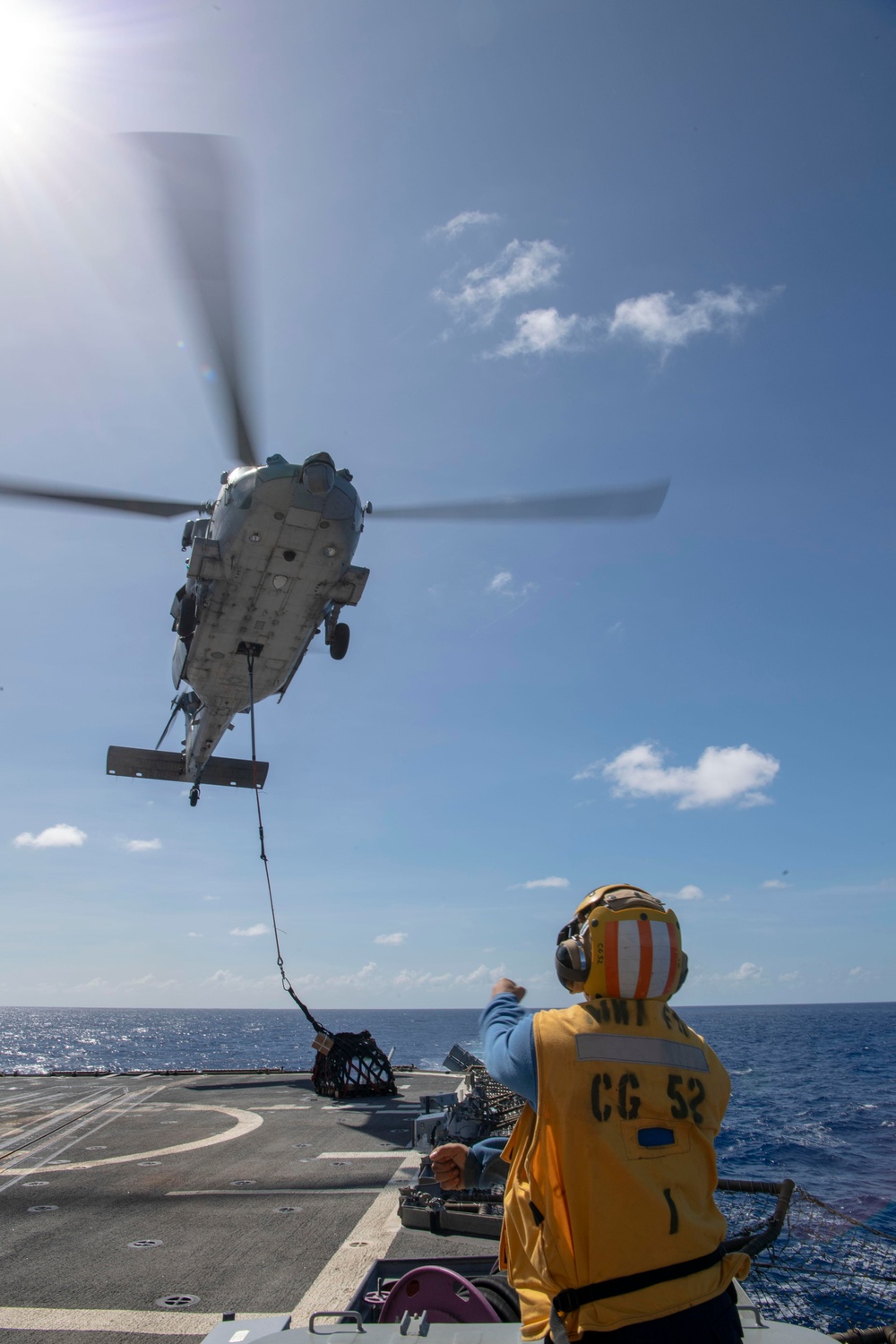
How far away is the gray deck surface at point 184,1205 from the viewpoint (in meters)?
8.23

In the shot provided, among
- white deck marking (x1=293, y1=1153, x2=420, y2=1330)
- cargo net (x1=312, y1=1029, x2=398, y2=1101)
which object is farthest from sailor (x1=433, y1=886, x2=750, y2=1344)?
cargo net (x1=312, y1=1029, x2=398, y2=1101)

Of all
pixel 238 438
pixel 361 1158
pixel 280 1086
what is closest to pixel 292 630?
pixel 238 438

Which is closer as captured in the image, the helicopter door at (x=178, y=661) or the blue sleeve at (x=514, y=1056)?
the blue sleeve at (x=514, y=1056)

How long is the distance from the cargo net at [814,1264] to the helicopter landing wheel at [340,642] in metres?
12.5

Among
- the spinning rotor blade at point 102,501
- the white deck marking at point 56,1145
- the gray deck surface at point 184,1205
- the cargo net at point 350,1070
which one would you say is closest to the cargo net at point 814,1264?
the gray deck surface at point 184,1205

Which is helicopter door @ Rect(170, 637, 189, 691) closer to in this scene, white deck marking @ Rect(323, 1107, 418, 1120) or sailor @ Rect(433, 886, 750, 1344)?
white deck marking @ Rect(323, 1107, 418, 1120)

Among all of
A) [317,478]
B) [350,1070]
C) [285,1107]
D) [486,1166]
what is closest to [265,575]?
[317,478]

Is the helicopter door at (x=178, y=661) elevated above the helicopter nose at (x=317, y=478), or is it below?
below

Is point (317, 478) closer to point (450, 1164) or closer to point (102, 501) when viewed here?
point (102, 501)

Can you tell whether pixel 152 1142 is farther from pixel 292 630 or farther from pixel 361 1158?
pixel 292 630

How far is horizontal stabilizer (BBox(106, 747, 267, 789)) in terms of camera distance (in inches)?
909

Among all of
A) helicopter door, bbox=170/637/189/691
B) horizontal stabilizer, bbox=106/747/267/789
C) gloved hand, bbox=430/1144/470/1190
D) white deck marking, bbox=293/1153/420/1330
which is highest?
helicopter door, bbox=170/637/189/691

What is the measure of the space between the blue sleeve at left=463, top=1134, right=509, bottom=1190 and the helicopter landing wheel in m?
14.8

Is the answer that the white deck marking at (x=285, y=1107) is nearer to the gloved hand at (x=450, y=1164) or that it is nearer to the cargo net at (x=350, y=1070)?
the cargo net at (x=350, y=1070)
